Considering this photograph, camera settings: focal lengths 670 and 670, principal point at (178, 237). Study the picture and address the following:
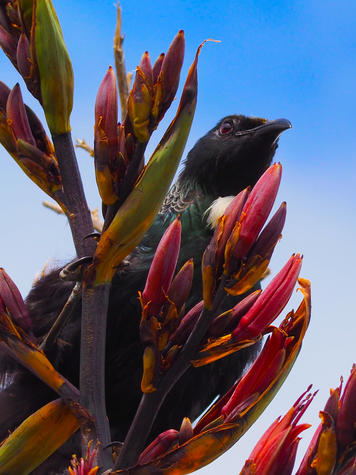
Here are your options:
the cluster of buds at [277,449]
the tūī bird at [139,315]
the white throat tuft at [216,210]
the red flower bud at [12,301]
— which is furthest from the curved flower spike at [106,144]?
the white throat tuft at [216,210]

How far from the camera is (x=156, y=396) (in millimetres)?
1191

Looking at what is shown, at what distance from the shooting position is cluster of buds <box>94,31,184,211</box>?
48.3 inches

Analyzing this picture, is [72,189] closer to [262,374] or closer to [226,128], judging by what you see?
[262,374]

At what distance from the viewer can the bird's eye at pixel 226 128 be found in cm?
289

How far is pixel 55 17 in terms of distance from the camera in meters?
1.31

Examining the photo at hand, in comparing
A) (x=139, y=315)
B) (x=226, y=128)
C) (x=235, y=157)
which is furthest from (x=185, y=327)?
Answer: (x=226, y=128)

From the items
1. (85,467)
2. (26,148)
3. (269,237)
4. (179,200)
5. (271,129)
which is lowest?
(85,467)

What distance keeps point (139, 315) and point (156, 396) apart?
1.07m

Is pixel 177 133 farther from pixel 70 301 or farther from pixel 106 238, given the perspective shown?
pixel 70 301

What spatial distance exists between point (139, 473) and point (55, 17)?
87 cm

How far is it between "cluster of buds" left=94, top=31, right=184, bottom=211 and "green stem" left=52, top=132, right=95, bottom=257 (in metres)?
0.11

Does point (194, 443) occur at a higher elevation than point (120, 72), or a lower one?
lower

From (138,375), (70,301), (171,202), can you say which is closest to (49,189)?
(70,301)

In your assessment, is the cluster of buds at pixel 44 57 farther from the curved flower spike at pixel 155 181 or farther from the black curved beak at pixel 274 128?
A: the black curved beak at pixel 274 128
